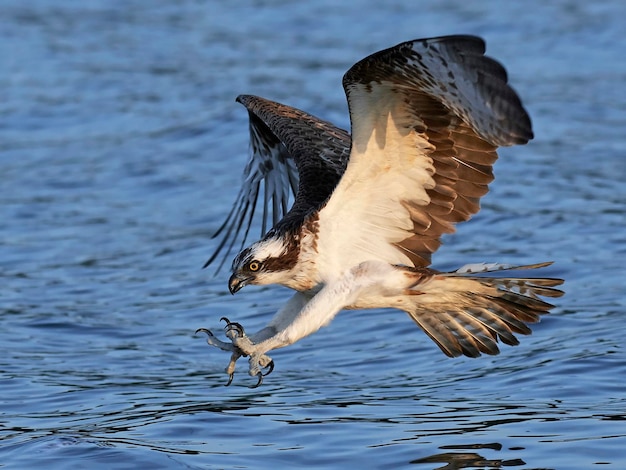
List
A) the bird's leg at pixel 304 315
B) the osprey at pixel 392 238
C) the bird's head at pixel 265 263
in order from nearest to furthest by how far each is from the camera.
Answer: the osprey at pixel 392 238, the bird's leg at pixel 304 315, the bird's head at pixel 265 263

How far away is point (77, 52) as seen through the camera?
63.2 ft

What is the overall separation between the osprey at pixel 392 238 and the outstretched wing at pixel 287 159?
0.12 feet

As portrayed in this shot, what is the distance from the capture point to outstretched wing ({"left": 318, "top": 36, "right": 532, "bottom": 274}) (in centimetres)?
581

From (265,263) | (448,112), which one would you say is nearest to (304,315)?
(265,263)

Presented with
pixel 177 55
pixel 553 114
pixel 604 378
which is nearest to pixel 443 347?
pixel 604 378

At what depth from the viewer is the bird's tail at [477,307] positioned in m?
7.16

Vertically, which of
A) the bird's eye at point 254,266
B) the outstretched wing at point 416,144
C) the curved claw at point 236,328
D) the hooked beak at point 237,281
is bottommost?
the curved claw at point 236,328

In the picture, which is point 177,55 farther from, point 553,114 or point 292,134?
point 292,134

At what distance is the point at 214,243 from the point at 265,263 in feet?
16.3

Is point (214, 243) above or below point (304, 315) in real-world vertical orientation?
above

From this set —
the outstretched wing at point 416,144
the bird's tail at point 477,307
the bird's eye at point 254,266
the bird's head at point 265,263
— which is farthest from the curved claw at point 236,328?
the bird's tail at point 477,307

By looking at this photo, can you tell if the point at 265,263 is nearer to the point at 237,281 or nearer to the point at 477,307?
the point at 237,281

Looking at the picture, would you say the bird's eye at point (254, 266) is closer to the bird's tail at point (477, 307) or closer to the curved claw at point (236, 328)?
the curved claw at point (236, 328)

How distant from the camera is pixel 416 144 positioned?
690cm
